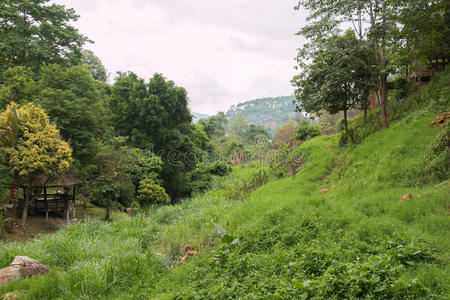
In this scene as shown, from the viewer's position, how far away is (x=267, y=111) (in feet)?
498

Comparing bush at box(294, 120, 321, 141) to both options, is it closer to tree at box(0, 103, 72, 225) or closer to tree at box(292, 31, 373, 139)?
tree at box(292, 31, 373, 139)

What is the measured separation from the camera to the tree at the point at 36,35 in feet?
56.4

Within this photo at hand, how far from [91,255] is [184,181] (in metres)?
14.7

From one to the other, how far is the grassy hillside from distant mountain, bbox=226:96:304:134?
128388 mm

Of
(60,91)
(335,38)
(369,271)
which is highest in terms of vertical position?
(335,38)

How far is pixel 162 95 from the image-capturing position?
20875 mm

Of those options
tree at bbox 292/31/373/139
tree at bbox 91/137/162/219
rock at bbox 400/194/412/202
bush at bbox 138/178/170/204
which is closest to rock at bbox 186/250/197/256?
rock at bbox 400/194/412/202

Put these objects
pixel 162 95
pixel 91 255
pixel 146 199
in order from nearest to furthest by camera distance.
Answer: pixel 91 255 → pixel 146 199 → pixel 162 95

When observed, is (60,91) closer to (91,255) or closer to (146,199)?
Answer: (146,199)

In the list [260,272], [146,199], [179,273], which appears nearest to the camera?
[260,272]

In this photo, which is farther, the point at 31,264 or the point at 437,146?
the point at 437,146

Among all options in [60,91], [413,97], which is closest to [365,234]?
[413,97]

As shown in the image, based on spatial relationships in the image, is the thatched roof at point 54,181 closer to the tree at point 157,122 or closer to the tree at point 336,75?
the tree at point 157,122

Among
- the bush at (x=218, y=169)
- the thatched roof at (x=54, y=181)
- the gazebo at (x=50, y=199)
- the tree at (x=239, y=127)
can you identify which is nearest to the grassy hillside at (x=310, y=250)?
the thatched roof at (x=54, y=181)
